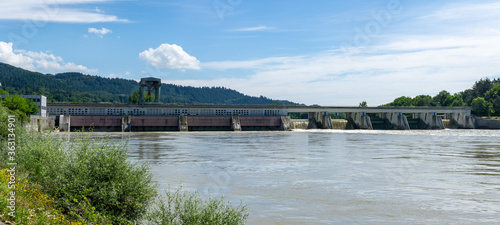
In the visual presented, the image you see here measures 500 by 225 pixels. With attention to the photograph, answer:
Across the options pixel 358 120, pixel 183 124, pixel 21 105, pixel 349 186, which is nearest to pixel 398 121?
pixel 358 120

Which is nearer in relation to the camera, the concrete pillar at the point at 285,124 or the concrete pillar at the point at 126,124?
the concrete pillar at the point at 126,124

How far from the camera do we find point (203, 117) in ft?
365

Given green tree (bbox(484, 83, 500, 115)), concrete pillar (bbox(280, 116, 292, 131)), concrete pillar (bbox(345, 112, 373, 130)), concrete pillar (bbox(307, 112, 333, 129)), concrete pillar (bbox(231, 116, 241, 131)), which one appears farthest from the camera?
green tree (bbox(484, 83, 500, 115))

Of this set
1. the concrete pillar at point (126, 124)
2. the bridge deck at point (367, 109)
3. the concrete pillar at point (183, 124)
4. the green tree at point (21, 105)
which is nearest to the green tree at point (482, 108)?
the bridge deck at point (367, 109)

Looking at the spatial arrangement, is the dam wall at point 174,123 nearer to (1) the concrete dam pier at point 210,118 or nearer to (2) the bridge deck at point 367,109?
(1) the concrete dam pier at point 210,118

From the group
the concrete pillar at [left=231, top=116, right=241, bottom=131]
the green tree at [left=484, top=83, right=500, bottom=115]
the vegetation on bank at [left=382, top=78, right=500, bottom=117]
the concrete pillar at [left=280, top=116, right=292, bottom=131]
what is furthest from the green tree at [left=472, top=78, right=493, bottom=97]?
the concrete pillar at [left=231, top=116, right=241, bottom=131]

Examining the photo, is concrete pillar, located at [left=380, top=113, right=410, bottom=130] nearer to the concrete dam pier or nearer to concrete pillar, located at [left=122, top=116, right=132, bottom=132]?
the concrete dam pier

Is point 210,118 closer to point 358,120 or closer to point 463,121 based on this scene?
point 358,120

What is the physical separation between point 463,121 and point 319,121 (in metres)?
53.2

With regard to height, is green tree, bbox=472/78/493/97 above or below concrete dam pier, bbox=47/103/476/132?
above

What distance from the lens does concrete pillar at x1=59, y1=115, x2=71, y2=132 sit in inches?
3812

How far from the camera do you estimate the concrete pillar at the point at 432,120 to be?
13175 centimetres

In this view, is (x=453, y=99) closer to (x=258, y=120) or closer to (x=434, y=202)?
(x=258, y=120)

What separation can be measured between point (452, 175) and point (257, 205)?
644 inches
